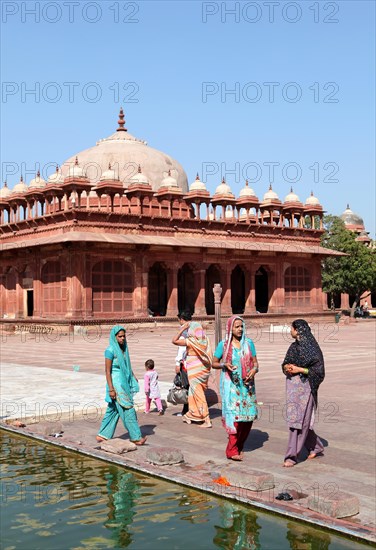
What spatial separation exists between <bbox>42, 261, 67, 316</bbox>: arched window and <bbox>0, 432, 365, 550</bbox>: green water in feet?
80.4

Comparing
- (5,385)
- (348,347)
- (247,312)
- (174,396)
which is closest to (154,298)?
(247,312)

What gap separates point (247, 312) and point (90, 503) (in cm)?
3128

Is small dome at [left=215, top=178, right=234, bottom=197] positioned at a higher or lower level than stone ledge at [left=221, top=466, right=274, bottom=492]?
higher

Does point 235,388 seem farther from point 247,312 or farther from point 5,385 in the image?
point 247,312

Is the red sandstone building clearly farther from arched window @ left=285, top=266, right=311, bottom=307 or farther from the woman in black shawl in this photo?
the woman in black shawl

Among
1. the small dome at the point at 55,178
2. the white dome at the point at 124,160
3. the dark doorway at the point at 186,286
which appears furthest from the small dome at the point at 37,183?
the dark doorway at the point at 186,286

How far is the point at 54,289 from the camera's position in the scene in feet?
104

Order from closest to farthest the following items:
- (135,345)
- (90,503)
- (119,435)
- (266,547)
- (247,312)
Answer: (266,547), (90,503), (119,435), (135,345), (247,312)

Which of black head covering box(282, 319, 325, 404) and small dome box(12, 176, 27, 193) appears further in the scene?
small dome box(12, 176, 27, 193)

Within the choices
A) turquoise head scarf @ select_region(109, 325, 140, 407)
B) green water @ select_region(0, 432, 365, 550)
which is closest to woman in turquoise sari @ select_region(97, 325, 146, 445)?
turquoise head scarf @ select_region(109, 325, 140, 407)

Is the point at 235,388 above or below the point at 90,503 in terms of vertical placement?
above

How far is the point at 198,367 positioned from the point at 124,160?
3271 centimetres

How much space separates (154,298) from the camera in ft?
124

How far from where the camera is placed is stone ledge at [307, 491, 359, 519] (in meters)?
5.16
